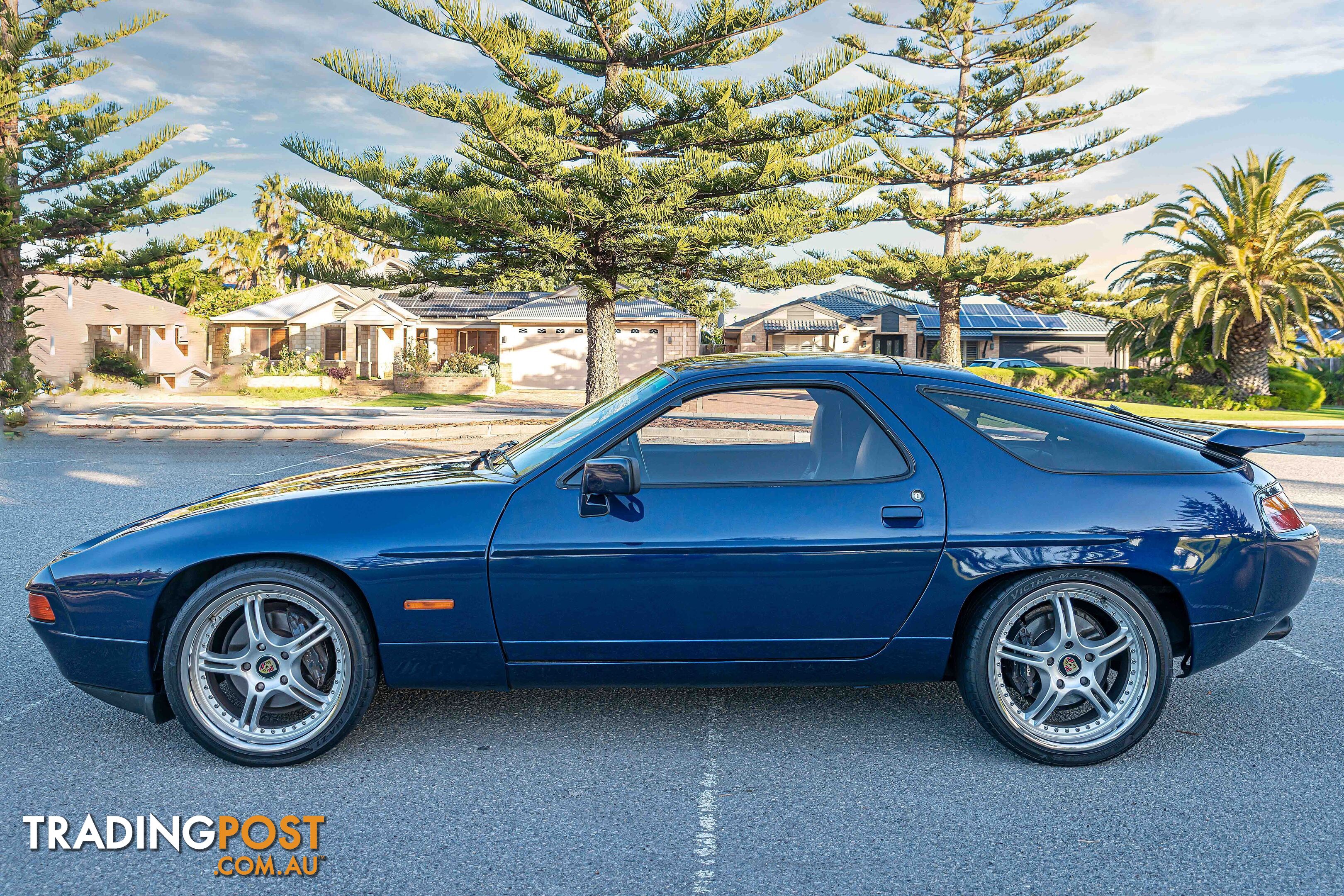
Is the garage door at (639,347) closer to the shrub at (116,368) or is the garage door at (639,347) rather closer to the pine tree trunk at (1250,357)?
the shrub at (116,368)

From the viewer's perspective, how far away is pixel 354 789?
3.16 metres

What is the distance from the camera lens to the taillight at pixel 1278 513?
138 inches

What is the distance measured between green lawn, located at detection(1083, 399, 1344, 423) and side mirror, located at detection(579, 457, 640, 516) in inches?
778

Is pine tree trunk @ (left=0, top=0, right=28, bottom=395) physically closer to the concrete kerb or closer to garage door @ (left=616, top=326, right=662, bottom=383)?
the concrete kerb

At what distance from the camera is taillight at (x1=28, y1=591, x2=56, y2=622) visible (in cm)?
337

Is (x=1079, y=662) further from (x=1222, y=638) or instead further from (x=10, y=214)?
(x=10, y=214)

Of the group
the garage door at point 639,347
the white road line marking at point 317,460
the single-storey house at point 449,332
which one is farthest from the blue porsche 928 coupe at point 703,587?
the garage door at point 639,347

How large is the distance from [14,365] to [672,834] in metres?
20.2

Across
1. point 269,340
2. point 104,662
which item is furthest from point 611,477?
point 269,340

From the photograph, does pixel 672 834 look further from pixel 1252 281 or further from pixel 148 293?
pixel 148 293

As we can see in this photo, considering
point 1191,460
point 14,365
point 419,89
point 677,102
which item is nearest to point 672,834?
point 1191,460

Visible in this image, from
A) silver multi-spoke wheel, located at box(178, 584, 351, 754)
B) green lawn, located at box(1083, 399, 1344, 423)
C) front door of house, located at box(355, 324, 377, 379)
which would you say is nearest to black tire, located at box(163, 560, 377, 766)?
silver multi-spoke wheel, located at box(178, 584, 351, 754)

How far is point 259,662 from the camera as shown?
330cm

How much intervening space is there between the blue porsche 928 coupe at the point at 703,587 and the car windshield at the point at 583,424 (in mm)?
63
